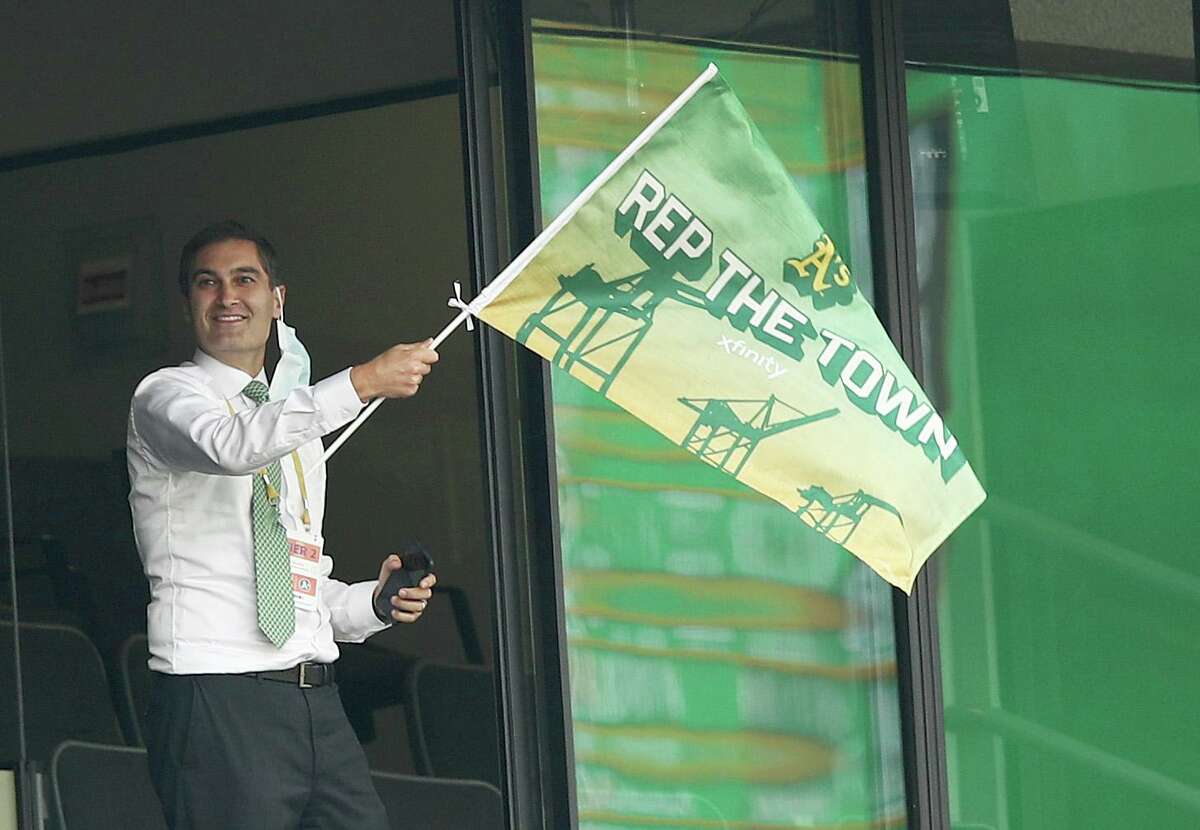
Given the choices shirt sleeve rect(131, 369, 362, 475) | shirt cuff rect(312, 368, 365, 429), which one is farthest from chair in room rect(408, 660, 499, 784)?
shirt cuff rect(312, 368, 365, 429)

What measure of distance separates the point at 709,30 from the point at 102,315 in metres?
4.48

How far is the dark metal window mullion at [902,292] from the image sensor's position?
5.02m

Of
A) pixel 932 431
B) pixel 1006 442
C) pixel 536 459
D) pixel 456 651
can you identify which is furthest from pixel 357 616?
pixel 456 651

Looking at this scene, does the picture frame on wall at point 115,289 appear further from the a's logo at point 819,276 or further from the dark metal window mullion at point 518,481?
the a's logo at point 819,276

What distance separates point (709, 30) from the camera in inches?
190

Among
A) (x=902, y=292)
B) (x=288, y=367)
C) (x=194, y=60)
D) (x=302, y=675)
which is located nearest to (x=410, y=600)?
(x=302, y=675)

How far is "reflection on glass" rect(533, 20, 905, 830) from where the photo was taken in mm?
4629

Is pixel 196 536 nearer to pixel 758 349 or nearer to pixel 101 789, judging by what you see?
pixel 758 349

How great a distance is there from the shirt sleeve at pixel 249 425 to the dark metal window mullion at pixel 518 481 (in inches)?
27.5

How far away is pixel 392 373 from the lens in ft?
12.9

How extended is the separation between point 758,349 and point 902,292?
743 mm

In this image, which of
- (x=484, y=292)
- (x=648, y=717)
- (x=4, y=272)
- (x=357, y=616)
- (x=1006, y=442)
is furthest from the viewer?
(x=4, y=272)

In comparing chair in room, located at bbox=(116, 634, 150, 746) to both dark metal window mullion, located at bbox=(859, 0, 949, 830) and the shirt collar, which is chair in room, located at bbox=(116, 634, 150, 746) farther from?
the shirt collar

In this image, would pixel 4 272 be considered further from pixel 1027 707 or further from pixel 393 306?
pixel 1027 707
